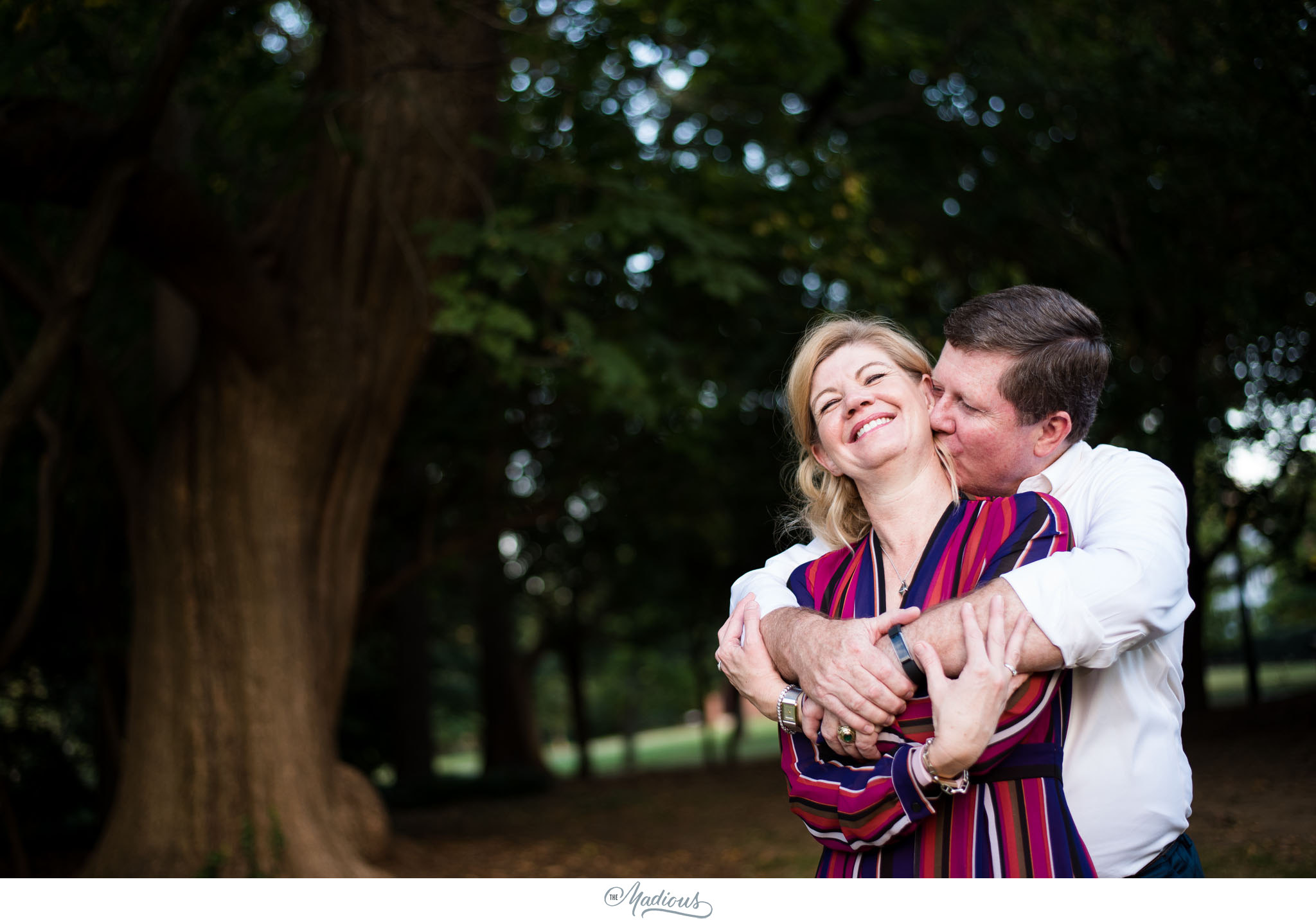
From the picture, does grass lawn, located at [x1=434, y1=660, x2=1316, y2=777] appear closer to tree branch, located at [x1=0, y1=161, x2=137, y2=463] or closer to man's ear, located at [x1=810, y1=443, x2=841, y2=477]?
man's ear, located at [x1=810, y1=443, x2=841, y2=477]

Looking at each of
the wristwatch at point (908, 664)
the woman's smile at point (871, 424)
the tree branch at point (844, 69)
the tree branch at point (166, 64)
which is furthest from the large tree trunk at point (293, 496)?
the wristwatch at point (908, 664)

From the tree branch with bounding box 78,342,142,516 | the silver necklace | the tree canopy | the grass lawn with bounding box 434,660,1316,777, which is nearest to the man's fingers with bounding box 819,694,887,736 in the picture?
the silver necklace

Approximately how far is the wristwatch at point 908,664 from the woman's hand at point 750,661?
0.29 m

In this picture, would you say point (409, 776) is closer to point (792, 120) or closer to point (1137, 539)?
point (792, 120)

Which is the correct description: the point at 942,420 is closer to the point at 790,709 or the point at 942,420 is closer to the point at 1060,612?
the point at 1060,612

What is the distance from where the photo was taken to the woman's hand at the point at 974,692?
1.63 metres

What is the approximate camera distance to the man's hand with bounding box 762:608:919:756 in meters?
1.74

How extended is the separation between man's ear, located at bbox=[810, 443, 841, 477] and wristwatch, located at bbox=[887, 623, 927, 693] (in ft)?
1.45

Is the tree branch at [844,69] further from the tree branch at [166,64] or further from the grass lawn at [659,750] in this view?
the grass lawn at [659,750]

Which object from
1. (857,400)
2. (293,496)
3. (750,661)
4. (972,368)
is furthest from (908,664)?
(293,496)

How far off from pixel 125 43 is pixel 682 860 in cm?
786

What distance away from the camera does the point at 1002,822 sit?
1772mm
